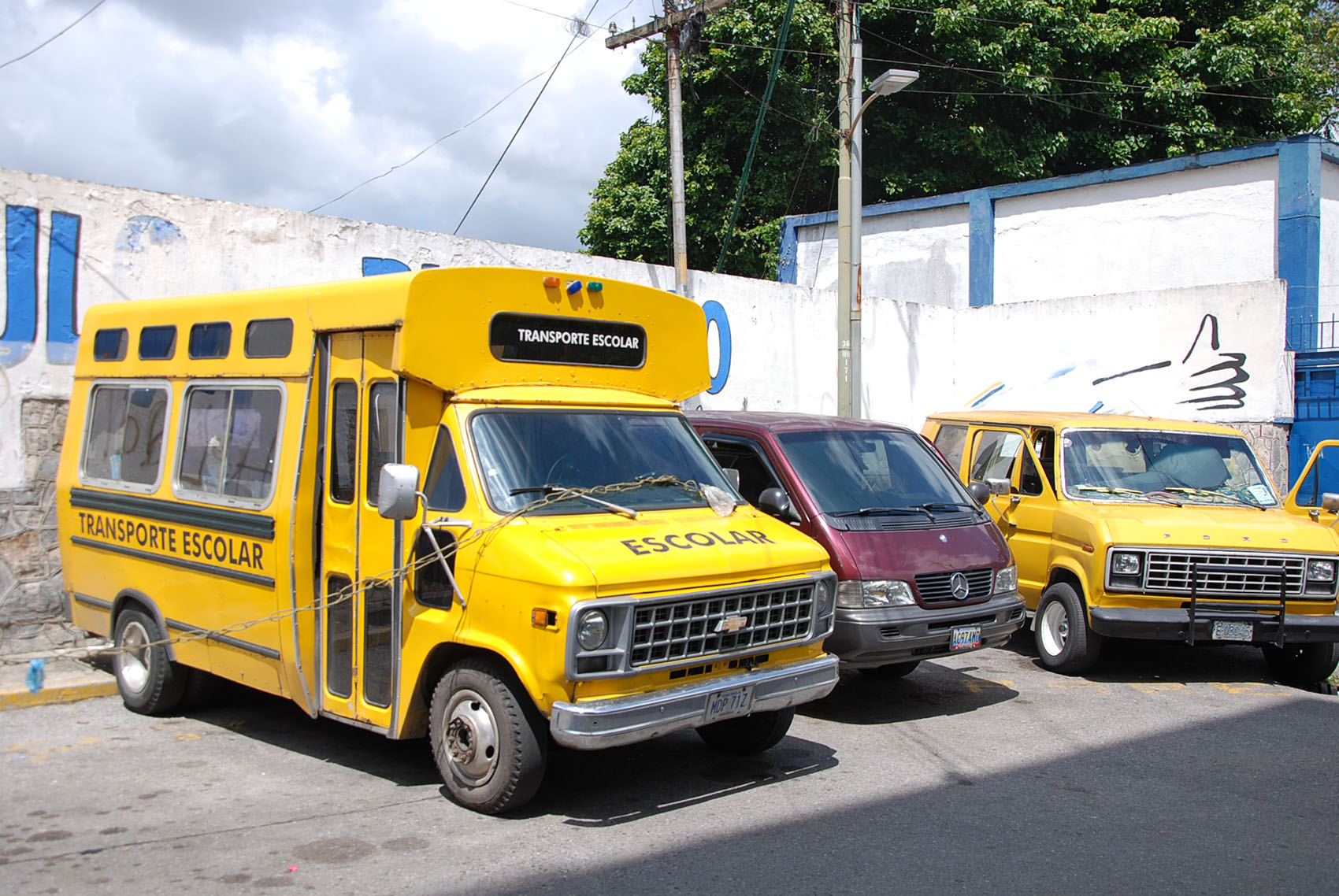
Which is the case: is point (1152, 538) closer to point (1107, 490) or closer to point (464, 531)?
point (1107, 490)

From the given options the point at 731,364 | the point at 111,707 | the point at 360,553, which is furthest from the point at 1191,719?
the point at 731,364

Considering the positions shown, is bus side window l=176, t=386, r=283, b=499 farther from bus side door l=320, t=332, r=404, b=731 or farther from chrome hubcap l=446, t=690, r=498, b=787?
chrome hubcap l=446, t=690, r=498, b=787

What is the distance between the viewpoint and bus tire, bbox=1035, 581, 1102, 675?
8805mm

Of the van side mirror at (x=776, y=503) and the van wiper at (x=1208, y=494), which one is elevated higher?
the van wiper at (x=1208, y=494)

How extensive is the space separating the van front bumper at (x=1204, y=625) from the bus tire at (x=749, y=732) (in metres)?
3.28

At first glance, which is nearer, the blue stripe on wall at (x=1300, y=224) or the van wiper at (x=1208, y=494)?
the van wiper at (x=1208, y=494)

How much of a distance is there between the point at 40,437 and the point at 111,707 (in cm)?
253

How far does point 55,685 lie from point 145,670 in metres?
0.88

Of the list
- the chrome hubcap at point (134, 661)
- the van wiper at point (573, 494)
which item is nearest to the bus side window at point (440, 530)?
the van wiper at point (573, 494)

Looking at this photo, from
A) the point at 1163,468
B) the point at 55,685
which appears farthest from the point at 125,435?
the point at 1163,468

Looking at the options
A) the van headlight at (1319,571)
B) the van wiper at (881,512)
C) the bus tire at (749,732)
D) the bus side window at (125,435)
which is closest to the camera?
the bus tire at (749,732)

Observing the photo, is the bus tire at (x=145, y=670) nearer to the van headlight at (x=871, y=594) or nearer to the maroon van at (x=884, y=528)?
the maroon van at (x=884, y=528)

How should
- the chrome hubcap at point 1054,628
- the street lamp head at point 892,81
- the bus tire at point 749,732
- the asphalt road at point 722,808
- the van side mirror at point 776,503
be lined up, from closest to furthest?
the asphalt road at point 722,808, the bus tire at point 749,732, the van side mirror at point 776,503, the chrome hubcap at point 1054,628, the street lamp head at point 892,81

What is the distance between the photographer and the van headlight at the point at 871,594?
735 cm
